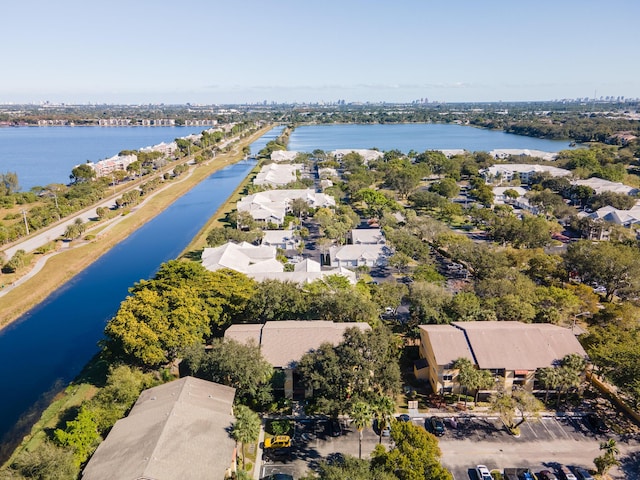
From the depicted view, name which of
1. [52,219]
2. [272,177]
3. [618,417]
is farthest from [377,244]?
[52,219]

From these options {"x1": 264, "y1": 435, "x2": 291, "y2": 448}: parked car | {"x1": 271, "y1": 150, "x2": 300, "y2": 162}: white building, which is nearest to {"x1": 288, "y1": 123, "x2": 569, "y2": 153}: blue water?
{"x1": 271, "y1": 150, "x2": 300, "y2": 162}: white building

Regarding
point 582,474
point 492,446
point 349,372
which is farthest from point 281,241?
point 582,474

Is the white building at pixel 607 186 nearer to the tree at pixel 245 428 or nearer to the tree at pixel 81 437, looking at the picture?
the tree at pixel 245 428

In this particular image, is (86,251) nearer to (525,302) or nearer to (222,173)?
(525,302)

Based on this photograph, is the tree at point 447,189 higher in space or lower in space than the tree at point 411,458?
higher

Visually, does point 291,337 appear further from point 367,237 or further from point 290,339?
point 367,237

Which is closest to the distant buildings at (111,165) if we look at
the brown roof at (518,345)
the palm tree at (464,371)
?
the brown roof at (518,345)

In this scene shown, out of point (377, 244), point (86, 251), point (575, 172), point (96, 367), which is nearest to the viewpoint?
point (96, 367)
